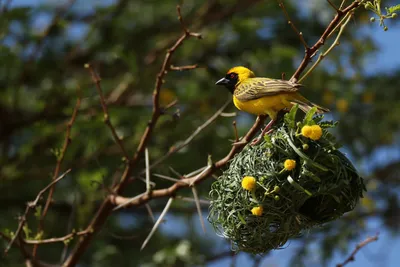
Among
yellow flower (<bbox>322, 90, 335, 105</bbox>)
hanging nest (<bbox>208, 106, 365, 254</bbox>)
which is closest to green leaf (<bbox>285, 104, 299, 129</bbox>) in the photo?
hanging nest (<bbox>208, 106, 365, 254</bbox>)

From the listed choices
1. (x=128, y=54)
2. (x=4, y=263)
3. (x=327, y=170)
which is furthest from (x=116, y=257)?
(x=327, y=170)

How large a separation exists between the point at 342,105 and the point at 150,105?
170 cm

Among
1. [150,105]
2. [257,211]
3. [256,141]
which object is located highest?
[256,141]

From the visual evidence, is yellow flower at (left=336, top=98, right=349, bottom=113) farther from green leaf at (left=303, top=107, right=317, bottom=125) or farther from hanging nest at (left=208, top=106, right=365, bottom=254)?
green leaf at (left=303, top=107, right=317, bottom=125)

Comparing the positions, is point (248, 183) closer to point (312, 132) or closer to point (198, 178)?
point (312, 132)

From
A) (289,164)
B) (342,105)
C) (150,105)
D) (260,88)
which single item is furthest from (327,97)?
(289,164)

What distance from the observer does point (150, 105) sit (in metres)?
6.35

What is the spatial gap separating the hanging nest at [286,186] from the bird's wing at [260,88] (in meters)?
0.15

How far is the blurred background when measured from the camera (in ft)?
17.0

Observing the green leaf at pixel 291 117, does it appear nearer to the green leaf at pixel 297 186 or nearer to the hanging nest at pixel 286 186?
the hanging nest at pixel 286 186

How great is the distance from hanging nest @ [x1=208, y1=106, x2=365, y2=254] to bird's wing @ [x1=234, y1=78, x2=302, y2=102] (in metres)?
0.15

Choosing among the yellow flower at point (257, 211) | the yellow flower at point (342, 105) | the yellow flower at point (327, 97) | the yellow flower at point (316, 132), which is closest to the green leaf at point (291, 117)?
the yellow flower at point (316, 132)

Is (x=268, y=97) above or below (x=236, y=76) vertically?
above

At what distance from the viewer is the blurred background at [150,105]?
518 centimetres
